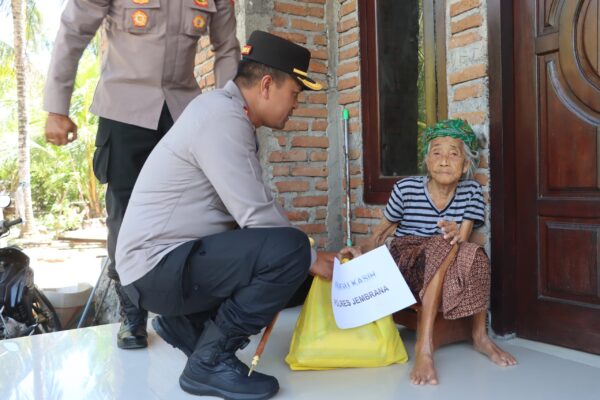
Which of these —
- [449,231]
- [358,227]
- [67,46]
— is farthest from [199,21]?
[358,227]

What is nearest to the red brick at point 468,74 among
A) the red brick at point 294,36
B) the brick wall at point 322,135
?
the brick wall at point 322,135

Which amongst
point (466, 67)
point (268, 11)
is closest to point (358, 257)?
point (466, 67)

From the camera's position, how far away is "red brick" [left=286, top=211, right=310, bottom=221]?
12.0 ft

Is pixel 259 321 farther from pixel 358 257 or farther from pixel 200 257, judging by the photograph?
pixel 358 257

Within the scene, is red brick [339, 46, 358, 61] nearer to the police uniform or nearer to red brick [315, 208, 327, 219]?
red brick [315, 208, 327, 219]

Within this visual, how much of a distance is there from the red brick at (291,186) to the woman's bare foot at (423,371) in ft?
5.46

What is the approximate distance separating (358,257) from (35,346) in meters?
1.66

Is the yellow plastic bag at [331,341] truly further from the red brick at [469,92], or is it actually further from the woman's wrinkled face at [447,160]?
the red brick at [469,92]

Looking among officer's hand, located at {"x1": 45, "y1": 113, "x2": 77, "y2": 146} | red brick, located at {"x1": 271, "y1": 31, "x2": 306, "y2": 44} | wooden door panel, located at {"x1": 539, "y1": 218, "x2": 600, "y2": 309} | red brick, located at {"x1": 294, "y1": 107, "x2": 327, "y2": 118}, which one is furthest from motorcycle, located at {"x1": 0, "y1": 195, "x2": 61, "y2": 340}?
wooden door panel, located at {"x1": 539, "y1": 218, "x2": 600, "y2": 309}

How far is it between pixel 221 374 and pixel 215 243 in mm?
463

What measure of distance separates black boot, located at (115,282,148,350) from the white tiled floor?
0.04m

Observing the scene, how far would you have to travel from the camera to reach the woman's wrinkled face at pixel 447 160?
2.44m

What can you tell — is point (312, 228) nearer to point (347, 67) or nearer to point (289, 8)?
point (347, 67)

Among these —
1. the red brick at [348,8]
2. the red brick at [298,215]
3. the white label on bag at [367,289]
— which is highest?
the red brick at [348,8]
